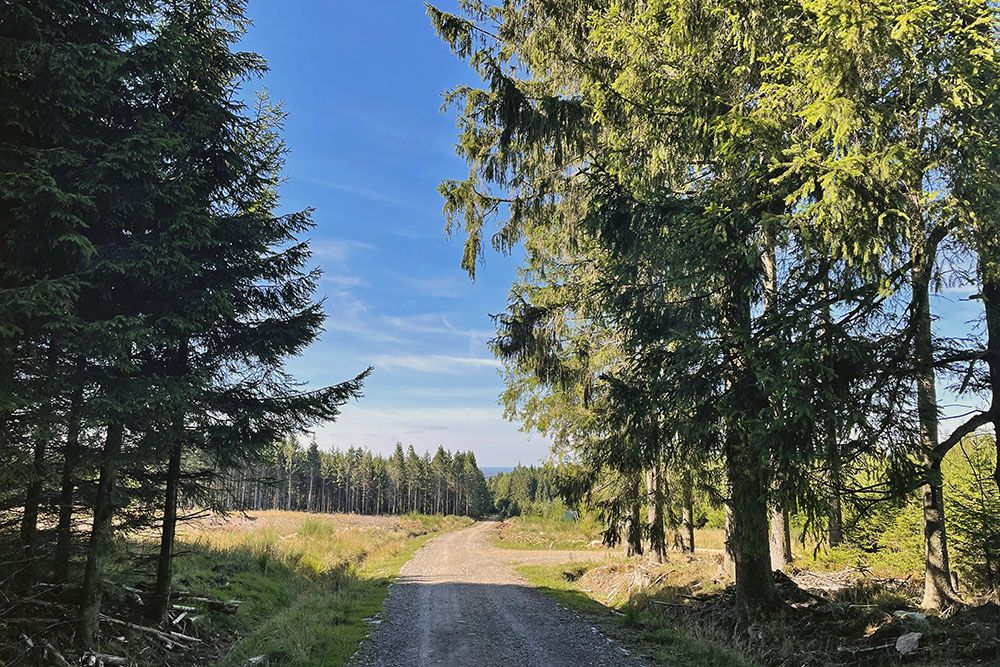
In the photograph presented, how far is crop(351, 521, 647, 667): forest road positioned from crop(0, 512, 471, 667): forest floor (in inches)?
24.5

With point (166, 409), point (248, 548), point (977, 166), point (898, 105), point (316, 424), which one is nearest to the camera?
point (977, 166)

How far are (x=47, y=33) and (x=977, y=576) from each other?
16.5m

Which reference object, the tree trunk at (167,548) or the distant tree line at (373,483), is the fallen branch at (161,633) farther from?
→ the distant tree line at (373,483)

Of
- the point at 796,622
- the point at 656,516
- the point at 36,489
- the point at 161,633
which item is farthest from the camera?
the point at 656,516

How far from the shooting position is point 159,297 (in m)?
8.50

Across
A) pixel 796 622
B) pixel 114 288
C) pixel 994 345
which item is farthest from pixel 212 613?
pixel 994 345

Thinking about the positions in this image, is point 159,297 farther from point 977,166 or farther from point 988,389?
point 988,389

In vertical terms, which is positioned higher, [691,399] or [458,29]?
[458,29]

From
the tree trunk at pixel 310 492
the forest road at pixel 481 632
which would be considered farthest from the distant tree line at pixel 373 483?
the forest road at pixel 481 632

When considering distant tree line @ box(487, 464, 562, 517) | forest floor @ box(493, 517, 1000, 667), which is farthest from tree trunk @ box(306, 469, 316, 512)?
forest floor @ box(493, 517, 1000, 667)

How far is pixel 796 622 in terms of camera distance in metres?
9.27

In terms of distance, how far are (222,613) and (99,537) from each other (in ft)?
13.5

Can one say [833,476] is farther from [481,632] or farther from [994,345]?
[481,632]

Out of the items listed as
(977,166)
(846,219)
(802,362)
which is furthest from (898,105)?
(802,362)
